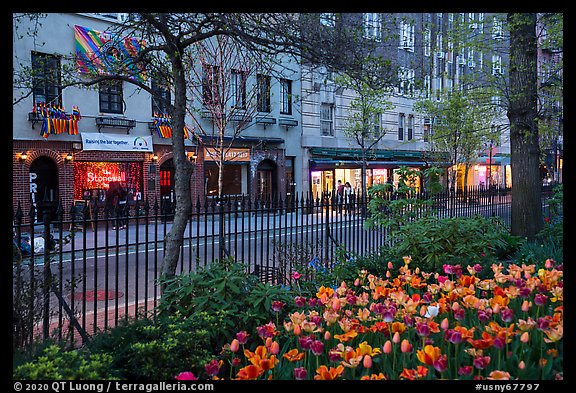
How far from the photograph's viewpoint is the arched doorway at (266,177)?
95.7ft

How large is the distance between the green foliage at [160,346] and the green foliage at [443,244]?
12.1 ft

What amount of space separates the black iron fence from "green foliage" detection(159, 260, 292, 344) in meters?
0.48

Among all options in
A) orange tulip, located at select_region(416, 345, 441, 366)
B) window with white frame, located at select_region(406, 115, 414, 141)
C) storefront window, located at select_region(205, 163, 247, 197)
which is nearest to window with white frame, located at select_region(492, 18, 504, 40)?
orange tulip, located at select_region(416, 345, 441, 366)

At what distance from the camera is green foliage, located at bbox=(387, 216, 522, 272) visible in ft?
22.4

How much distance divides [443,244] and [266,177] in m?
22.6

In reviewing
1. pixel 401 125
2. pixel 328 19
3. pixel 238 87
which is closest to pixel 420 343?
pixel 328 19

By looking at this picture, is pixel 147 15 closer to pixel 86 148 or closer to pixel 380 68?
pixel 380 68

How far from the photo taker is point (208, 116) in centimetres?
2478

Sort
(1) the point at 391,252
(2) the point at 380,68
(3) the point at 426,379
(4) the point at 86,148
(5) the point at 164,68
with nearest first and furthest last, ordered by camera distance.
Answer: (3) the point at 426,379 < (2) the point at 380,68 < (1) the point at 391,252 < (5) the point at 164,68 < (4) the point at 86,148

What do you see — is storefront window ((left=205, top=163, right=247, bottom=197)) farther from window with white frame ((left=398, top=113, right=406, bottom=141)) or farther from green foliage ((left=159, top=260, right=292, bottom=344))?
green foliage ((left=159, top=260, right=292, bottom=344))

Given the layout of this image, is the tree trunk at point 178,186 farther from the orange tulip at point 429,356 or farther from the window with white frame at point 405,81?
the orange tulip at point 429,356
